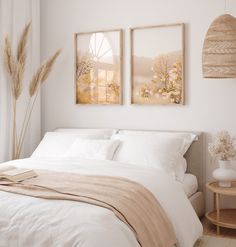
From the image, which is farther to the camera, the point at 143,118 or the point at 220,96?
the point at 143,118

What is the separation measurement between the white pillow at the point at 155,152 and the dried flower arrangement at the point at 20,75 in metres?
1.28

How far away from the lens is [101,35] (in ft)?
14.8

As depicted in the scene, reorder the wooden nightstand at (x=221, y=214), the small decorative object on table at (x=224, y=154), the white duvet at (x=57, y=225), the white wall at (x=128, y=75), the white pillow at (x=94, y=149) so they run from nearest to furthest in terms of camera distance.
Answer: the white duvet at (x=57, y=225) < the wooden nightstand at (x=221, y=214) < the small decorative object on table at (x=224, y=154) < the white pillow at (x=94, y=149) < the white wall at (x=128, y=75)

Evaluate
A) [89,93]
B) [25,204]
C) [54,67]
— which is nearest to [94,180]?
[25,204]

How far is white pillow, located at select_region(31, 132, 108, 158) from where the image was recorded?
13.7 feet

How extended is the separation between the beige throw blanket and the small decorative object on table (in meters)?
0.98

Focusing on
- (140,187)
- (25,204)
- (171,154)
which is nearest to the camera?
(25,204)

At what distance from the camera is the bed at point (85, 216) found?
223 centimetres

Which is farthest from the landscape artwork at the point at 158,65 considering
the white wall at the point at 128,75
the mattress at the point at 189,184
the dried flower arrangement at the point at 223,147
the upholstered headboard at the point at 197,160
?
the mattress at the point at 189,184

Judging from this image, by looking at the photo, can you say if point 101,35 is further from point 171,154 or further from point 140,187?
point 140,187

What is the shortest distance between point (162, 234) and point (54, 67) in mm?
2776

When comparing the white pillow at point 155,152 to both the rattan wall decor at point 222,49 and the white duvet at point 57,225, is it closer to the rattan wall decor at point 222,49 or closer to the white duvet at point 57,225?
the rattan wall decor at point 222,49

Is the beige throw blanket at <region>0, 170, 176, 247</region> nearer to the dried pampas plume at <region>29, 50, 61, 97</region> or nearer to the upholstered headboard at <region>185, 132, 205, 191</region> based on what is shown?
the upholstered headboard at <region>185, 132, 205, 191</region>

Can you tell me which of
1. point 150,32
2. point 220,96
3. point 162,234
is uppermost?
point 150,32
